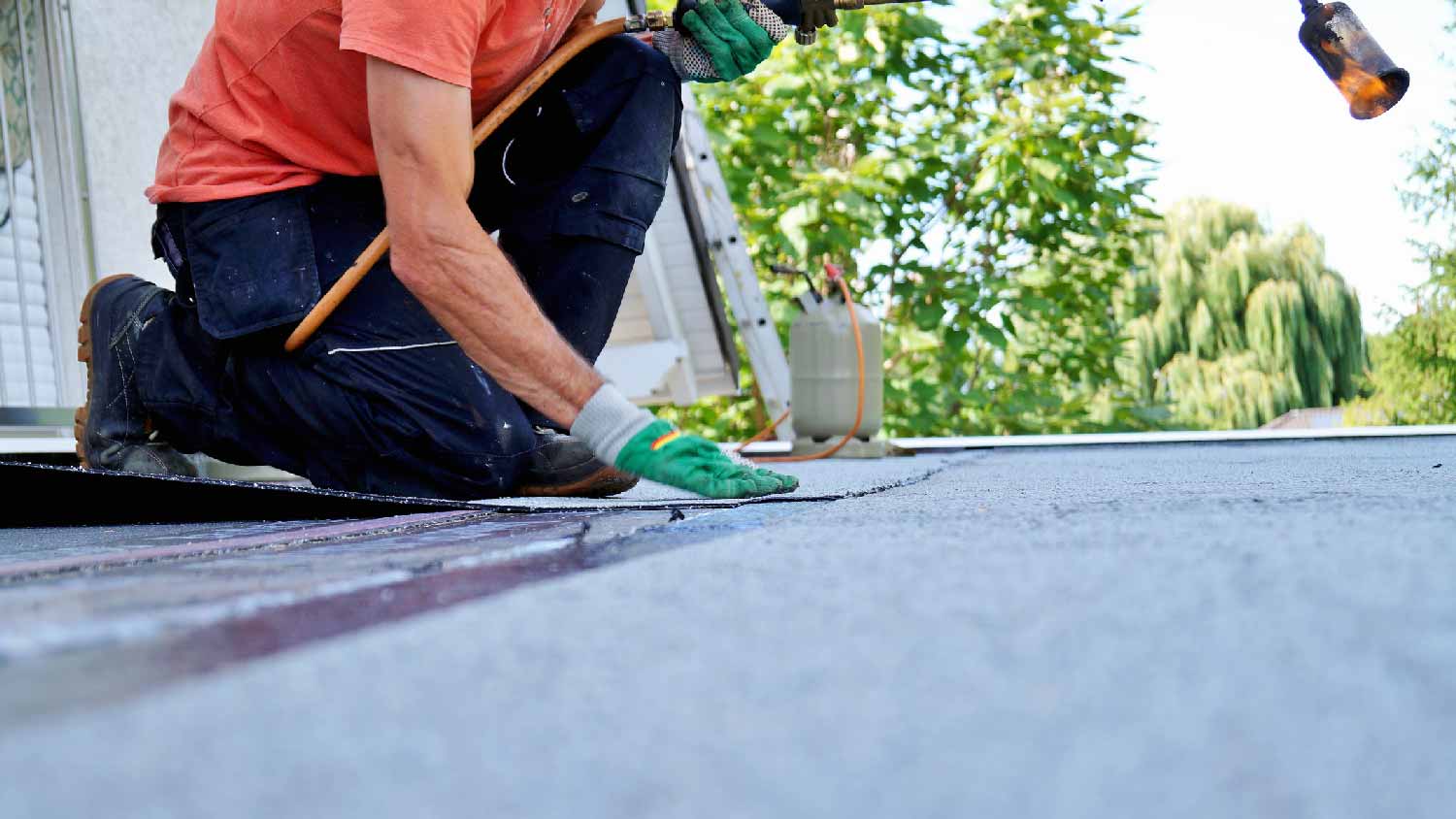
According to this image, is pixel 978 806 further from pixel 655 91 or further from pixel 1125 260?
pixel 1125 260

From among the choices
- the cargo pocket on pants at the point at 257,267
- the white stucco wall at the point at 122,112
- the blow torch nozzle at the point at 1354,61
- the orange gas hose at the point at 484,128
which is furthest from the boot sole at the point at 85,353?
the blow torch nozzle at the point at 1354,61

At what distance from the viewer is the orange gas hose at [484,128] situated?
1.70m

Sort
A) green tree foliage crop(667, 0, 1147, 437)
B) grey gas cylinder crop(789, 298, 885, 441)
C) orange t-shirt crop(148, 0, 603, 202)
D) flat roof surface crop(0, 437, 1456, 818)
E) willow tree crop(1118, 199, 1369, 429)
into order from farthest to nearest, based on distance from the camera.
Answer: willow tree crop(1118, 199, 1369, 429) → green tree foliage crop(667, 0, 1147, 437) → grey gas cylinder crop(789, 298, 885, 441) → orange t-shirt crop(148, 0, 603, 202) → flat roof surface crop(0, 437, 1456, 818)

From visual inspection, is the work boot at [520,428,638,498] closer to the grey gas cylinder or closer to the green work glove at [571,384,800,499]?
the green work glove at [571,384,800,499]

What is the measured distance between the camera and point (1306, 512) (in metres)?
0.83

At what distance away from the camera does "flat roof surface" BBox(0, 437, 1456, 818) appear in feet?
0.93

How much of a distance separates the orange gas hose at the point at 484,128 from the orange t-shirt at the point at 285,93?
0.03 meters

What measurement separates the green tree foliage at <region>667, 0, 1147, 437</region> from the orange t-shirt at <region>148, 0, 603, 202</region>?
4399 millimetres

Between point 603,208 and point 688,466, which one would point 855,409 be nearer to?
point 603,208

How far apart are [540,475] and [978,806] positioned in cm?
154

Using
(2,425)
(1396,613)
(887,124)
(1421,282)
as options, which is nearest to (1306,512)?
(1396,613)

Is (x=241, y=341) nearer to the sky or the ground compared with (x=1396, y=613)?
nearer to the sky

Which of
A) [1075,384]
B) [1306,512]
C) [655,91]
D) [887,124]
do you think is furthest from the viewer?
[1075,384]

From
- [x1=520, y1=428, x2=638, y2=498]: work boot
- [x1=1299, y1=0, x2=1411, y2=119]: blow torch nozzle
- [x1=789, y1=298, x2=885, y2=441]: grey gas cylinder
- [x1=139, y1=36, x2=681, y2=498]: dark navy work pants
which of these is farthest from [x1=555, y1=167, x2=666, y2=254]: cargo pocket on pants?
[x1=789, y1=298, x2=885, y2=441]: grey gas cylinder
